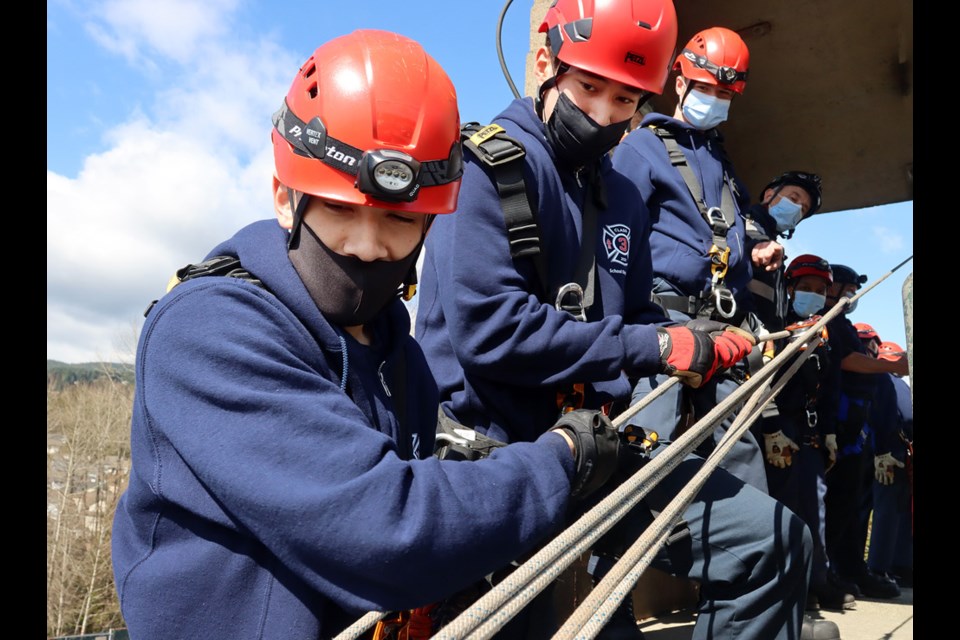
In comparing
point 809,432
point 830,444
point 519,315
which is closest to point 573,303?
point 519,315

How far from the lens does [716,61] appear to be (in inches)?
170

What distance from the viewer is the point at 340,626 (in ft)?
5.26

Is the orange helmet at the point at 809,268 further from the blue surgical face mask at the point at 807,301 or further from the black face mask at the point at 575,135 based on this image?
the black face mask at the point at 575,135

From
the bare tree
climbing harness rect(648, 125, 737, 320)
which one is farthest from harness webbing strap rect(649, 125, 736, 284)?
the bare tree

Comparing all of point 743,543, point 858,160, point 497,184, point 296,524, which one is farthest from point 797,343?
point 858,160

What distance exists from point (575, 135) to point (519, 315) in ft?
2.35

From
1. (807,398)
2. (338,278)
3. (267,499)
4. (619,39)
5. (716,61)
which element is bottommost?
(267,499)

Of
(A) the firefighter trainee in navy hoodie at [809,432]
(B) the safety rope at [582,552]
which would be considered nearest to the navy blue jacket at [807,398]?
(A) the firefighter trainee in navy hoodie at [809,432]

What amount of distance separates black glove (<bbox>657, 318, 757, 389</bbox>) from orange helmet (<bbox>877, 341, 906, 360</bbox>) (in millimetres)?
4459

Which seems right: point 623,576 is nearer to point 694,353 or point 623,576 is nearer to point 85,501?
point 694,353

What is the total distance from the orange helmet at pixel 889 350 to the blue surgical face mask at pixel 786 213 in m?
2.31

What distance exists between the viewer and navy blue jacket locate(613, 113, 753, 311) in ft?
12.2

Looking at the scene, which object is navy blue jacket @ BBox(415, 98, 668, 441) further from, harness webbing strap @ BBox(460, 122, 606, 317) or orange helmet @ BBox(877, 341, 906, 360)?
orange helmet @ BBox(877, 341, 906, 360)

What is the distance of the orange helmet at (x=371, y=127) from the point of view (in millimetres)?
1698
